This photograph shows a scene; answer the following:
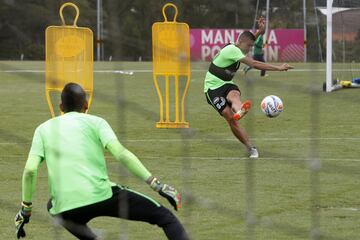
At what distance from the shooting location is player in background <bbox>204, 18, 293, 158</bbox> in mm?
13562

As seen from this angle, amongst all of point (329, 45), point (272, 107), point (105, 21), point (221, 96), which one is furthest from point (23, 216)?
point (329, 45)

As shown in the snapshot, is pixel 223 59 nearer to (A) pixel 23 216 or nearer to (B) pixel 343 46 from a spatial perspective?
(A) pixel 23 216

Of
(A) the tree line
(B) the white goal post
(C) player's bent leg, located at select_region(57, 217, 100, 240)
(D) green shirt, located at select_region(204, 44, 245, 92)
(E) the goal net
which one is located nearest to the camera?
(A) the tree line

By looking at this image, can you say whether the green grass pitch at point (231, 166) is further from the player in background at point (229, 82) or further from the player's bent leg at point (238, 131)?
the player in background at point (229, 82)

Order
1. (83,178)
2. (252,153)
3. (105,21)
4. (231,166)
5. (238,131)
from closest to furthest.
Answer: (105,21), (83,178), (231,166), (252,153), (238,131)

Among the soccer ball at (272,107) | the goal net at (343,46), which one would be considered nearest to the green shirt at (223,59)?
the soccer ball at (272,107)

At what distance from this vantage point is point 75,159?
269 inches

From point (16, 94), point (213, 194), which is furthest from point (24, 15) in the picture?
point (16, 94)

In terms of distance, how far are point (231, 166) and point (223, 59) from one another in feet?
6.03

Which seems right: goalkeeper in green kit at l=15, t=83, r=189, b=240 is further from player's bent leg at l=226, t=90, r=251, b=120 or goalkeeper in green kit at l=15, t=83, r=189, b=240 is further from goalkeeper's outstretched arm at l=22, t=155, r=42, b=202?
player's bent leg at l=226, t=90, r=251, b=120

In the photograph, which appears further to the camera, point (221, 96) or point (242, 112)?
point (221, 96)

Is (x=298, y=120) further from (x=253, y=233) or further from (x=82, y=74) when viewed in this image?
(x=253, y=233)

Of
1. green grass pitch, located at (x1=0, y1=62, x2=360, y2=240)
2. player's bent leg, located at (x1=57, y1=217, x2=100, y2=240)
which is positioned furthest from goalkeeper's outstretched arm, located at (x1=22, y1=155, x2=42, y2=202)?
green grass pitch, located at (x1=0, y1=62, x2=360, y2=240)

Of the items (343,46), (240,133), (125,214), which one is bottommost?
(240,133)
